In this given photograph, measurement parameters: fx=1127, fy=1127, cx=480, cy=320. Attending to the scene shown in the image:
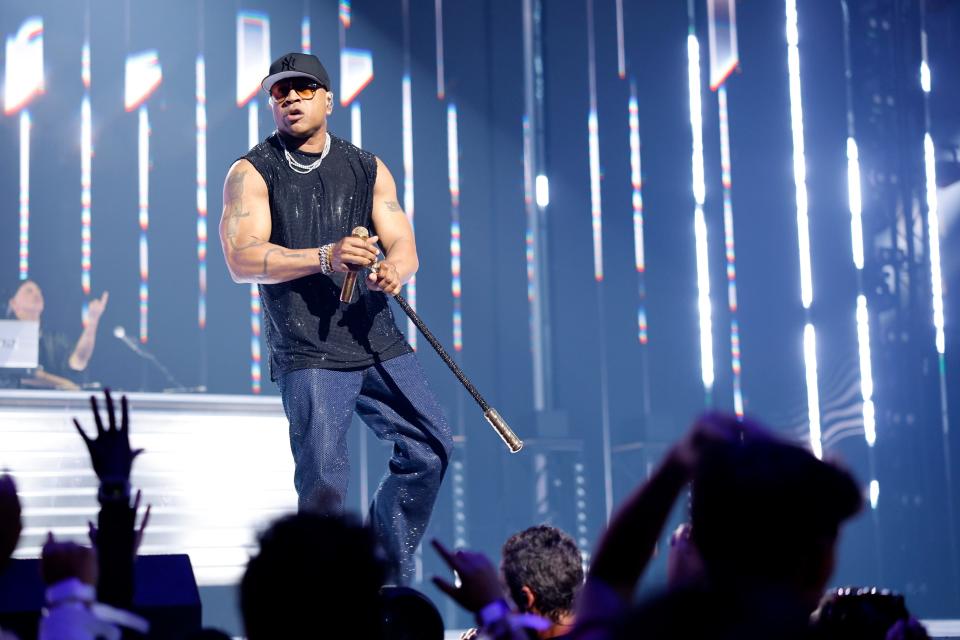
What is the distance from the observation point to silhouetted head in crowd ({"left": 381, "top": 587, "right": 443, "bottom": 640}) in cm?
251

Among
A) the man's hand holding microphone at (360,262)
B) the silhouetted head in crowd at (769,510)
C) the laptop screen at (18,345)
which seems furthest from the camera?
the laptop screen at (18,345)

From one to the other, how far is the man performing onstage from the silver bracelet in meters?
0.09

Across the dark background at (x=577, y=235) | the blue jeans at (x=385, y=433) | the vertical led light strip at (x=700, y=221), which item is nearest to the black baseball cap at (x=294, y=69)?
the blue jeans at (x=385, y=433)

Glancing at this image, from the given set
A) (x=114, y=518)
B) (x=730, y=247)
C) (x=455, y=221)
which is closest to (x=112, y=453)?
(x=114, y=518)

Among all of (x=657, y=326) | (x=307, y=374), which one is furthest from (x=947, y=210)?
(x=307, y=374)

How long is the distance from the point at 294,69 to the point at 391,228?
1.88 feet

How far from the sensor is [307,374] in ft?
10.9

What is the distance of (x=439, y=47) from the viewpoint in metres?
8.04

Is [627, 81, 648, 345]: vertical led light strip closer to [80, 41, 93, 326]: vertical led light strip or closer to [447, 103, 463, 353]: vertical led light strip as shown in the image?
[447, 103, 463, 353]: vertical led light strip

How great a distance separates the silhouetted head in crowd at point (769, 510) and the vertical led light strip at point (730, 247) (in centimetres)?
645

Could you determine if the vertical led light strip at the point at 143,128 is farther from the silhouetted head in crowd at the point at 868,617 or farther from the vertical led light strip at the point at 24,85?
the silhouetted head in crowd at the point at 868,617

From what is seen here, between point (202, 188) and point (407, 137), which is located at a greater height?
point (407, 137)

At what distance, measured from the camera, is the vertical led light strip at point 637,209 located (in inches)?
301

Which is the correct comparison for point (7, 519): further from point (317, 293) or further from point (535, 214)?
point (535, 214)
